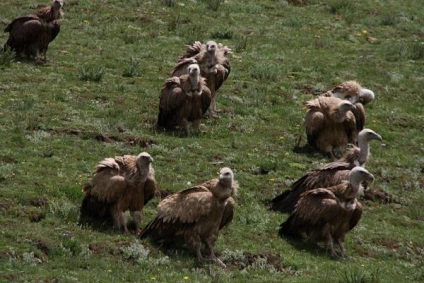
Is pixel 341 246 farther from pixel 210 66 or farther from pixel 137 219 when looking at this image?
pixel 210 66

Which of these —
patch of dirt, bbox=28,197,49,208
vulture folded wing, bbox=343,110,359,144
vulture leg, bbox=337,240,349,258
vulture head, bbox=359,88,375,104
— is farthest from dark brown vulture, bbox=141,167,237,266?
vulture head, bbox=359,88,375,104

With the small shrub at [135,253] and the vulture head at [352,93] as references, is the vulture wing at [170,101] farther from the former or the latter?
the small shrub at [135,253]

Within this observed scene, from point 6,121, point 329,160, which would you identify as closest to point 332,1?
point 329,160

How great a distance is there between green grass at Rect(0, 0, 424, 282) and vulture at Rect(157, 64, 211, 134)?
38 cm

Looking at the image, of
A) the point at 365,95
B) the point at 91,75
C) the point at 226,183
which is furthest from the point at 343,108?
the point at 226,183

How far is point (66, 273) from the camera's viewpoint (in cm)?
1408

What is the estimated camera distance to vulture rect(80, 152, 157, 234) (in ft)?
52.0

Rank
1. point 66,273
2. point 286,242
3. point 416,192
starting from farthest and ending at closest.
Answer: point 416,192, point 286,242, point 66,273

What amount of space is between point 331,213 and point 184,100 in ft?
18.9

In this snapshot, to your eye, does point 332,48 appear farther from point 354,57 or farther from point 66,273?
point 66,273

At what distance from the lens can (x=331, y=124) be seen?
70.3ft

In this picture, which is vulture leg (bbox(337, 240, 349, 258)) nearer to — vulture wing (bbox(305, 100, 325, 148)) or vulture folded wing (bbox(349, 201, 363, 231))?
vulture folded wing (bbox(349, 201, 363, 231))

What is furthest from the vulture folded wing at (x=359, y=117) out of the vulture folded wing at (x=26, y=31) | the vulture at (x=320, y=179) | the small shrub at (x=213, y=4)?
the small shrub at (x=213, y=4)

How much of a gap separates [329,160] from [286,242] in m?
4.91
